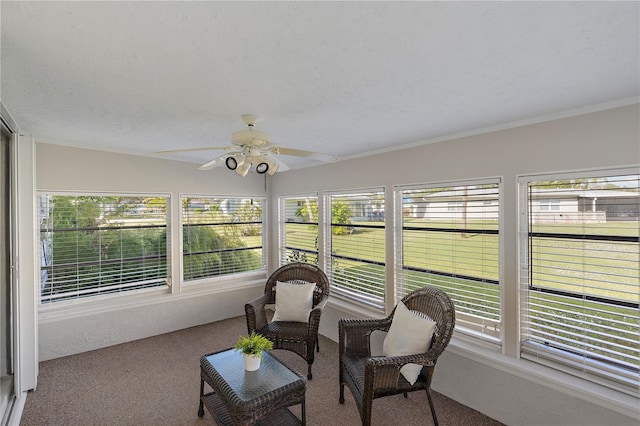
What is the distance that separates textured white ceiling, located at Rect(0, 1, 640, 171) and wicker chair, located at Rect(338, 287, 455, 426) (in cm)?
152

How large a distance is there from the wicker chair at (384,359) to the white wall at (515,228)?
558mm

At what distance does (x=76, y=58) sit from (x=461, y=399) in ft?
11.9

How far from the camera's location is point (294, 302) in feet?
11.9

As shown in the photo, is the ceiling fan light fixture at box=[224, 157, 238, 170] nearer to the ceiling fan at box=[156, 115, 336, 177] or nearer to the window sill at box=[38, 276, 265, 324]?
the ceiling fan at box=[156, 115, 336, 177]

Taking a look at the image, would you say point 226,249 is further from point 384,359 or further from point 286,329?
point 384,359

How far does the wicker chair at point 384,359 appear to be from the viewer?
7.41ft

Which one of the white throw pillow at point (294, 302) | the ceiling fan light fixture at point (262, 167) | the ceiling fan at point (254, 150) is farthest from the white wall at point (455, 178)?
the ceiling fan light fixture at point (262, 167)

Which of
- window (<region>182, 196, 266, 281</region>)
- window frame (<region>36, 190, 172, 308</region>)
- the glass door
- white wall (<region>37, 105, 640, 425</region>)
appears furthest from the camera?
window (<region>182, 196, 266, 281</region>)

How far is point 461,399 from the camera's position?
109 inches

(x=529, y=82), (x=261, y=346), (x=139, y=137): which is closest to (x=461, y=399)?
(x=261, y=346)

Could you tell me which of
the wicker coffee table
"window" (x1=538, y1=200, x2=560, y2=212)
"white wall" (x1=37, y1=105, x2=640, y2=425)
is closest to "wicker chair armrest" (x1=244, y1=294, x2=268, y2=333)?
the wicker coffee table

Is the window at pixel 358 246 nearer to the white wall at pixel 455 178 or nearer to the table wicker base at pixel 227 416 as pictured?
the white wall at pixel 455 178

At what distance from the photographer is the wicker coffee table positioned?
209 centimetres

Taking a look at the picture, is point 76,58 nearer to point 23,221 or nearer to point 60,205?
point 23,221
